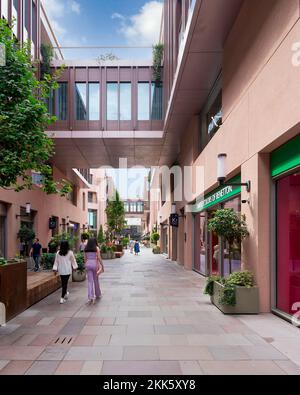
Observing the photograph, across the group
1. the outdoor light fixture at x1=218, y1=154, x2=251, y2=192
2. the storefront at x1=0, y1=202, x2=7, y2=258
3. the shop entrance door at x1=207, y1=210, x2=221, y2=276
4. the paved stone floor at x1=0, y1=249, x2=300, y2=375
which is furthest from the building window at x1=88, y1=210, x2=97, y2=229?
the outdoor light fixture at x1=218, y1=154, x2=251, y2=192

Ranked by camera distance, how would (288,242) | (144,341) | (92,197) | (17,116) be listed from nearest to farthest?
(144,341) < (288,242) < (17,116) < (92,197)

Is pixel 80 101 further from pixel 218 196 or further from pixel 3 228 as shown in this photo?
pixel 218 196

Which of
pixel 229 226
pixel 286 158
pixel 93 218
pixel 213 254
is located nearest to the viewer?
pixel 286 158

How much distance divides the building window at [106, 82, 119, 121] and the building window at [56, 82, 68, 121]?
2230 millimetres

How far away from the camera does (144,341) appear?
6395mm

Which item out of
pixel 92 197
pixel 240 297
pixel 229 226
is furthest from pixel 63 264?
pixel 92 197

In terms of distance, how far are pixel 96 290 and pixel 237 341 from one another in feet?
17.6

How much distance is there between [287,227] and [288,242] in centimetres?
30

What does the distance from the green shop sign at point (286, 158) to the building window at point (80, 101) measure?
14833mm

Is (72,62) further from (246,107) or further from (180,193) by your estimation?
(246,107)

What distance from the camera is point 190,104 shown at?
649 inches

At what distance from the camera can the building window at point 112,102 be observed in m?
21.9

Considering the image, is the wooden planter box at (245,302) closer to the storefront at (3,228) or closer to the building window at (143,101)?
the storefront at (3,228)

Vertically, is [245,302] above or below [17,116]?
below
